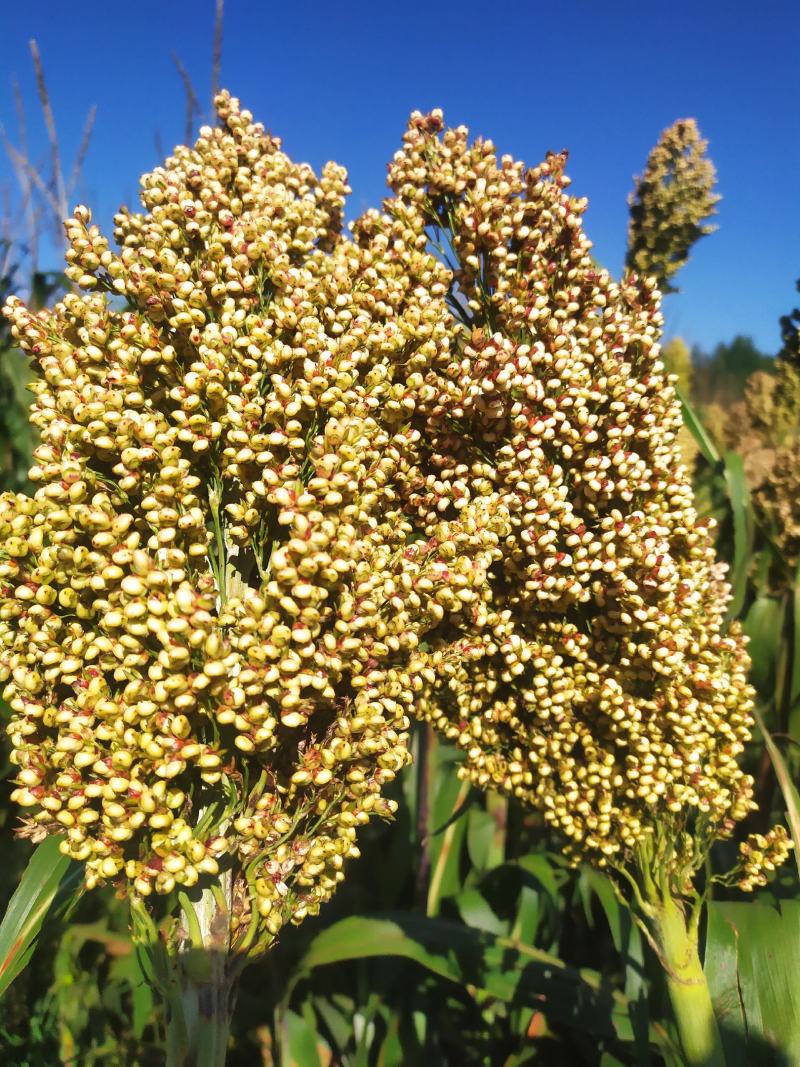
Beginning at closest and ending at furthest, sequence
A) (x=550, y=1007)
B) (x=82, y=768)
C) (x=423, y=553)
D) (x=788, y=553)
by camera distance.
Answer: (x=82, y=768)
(x=423, y=553)
(x=550, y=1007)
(x=788, y=553)

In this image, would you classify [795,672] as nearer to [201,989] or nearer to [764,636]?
[764,636]

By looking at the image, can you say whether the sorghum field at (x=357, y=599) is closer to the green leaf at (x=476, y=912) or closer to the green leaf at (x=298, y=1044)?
the green leaf at (x=298, y=1044)

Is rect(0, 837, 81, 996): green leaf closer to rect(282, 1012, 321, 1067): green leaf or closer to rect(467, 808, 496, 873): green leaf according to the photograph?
rect(282, 1012, 321, 1067): green leaf

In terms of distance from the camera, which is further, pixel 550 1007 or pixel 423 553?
pixel 550 1007

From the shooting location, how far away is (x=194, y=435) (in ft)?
4.83

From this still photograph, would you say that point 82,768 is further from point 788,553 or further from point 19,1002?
point 788,553

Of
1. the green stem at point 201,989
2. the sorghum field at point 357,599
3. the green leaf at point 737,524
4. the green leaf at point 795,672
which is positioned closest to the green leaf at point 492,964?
the sorghum field at point 357,599

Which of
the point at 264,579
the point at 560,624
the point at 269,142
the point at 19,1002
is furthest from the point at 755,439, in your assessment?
the point at 19,1002

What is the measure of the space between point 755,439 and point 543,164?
4.03m

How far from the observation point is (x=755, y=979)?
2.04m

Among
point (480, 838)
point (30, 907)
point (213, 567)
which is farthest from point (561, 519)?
point (480, 838)

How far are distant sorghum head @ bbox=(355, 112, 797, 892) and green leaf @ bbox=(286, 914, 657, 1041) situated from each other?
614 millimetres

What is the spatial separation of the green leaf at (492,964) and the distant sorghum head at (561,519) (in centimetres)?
61

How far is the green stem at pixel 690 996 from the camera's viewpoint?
6.50 ft
